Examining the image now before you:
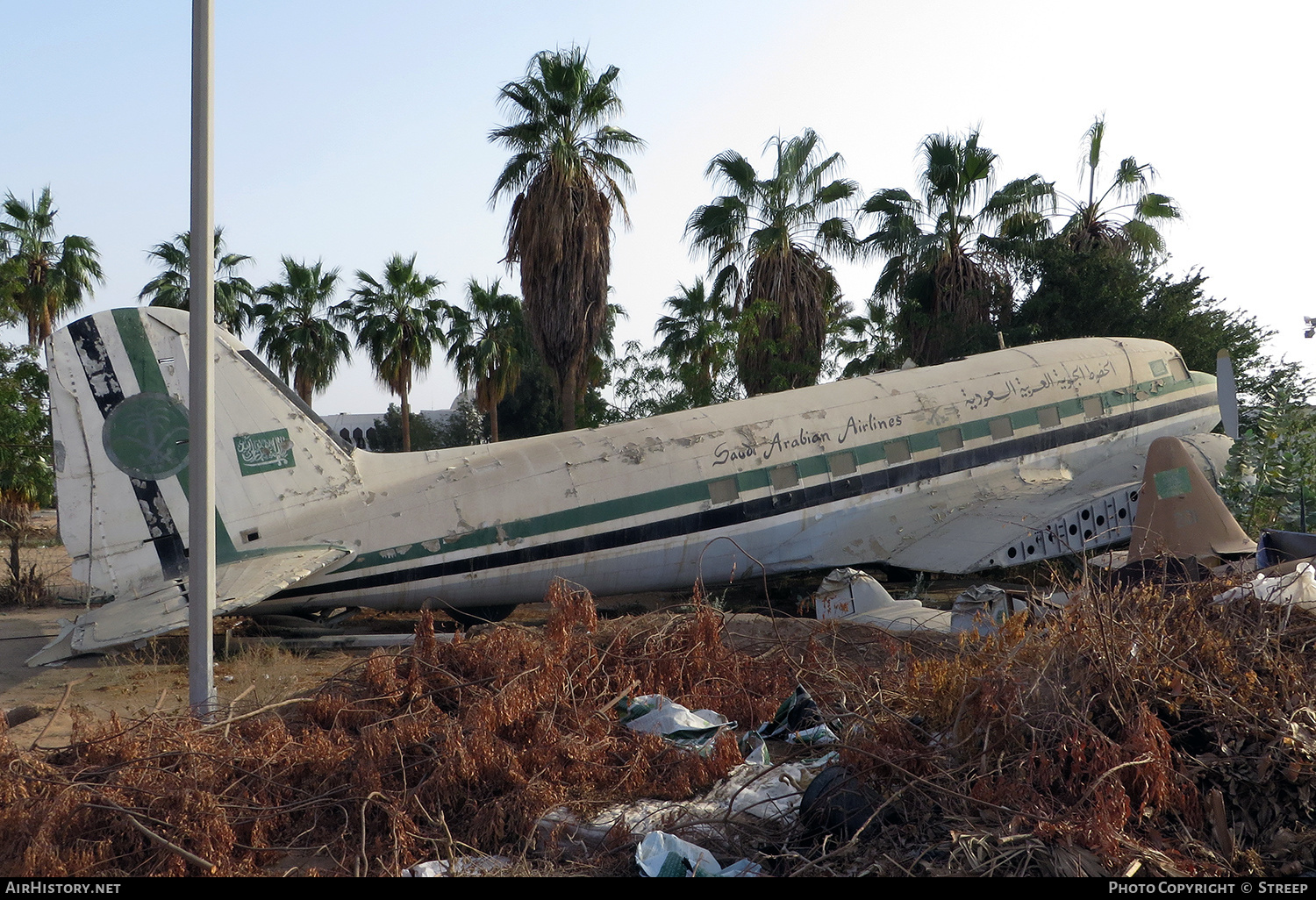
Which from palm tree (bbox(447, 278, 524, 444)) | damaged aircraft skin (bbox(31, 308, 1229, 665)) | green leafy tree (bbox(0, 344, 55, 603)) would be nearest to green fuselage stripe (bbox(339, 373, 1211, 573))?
damaged aircraft skin (bbox(31, 308, 1229, 665))

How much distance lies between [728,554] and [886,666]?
534cm

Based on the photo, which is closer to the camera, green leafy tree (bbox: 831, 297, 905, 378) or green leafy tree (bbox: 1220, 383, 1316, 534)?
green leafy tree (bbox: 1220, 383, 1316, 534)

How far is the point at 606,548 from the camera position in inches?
464

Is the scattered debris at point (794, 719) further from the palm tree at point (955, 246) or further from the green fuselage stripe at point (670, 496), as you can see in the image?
the palm tree at point (955, 246)

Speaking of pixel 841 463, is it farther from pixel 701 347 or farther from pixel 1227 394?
pixel 701 347

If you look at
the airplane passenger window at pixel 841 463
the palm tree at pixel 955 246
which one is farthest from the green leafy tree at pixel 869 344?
the airplane passenger window at pixel 841 463

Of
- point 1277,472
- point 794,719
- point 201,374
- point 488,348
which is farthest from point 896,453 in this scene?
point 488,348

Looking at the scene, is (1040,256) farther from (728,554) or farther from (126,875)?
(126,875)


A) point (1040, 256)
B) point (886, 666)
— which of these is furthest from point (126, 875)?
point (1040, 256)

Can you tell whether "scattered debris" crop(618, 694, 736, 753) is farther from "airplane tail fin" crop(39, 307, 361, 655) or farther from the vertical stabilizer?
the vertical stabilizer

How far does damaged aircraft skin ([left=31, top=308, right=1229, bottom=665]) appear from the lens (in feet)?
32.3

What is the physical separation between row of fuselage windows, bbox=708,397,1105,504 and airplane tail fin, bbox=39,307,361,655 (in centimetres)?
536

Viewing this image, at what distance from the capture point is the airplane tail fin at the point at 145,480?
971 centimetres

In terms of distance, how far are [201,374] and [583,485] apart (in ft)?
18.1
